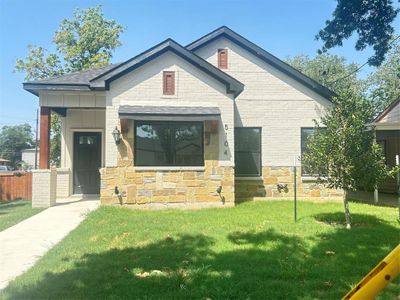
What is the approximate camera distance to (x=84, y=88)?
39.7 feet

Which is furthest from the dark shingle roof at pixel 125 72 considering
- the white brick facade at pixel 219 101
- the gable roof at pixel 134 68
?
the white brick facade at pixel 219 101

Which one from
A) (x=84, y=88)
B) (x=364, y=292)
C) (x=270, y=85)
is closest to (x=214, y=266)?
(x=364, y=292)

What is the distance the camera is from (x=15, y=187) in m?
16.4

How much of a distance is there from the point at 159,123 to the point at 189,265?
6.72m

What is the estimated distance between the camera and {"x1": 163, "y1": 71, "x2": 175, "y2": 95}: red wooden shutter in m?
11.9

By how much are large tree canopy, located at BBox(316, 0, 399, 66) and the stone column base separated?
28.9ft

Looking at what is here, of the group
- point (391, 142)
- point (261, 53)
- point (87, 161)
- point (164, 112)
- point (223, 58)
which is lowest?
point (87, 161)

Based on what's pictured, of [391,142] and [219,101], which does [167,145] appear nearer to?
[219,101]

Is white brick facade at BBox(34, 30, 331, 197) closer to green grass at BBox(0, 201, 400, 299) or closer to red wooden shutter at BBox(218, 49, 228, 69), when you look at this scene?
red wooden shutter at BBox(218, 49, 228, 69)

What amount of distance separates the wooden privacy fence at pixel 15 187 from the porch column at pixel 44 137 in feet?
16.6

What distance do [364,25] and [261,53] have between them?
499cm

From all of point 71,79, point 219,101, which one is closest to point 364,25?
point 219,101

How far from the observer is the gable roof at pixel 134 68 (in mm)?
11577

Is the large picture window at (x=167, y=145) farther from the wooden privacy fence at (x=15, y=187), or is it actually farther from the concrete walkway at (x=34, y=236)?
the wooden privacy fence at (x=15, y=187)
